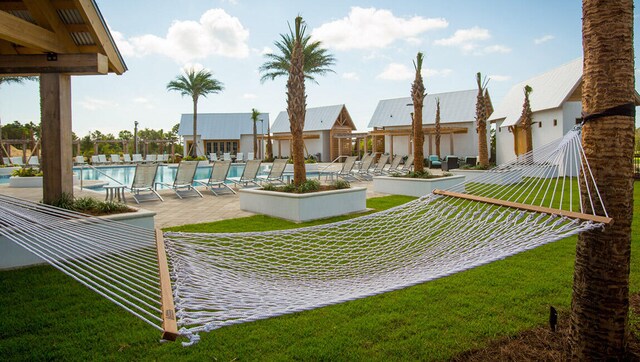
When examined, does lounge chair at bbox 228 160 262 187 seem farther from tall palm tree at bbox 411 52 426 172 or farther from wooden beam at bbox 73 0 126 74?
wooden beam at bbox 73 0 126 74

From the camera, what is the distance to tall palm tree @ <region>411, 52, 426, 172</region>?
10914 millimetres

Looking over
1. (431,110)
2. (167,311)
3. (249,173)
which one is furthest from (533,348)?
(431,110)

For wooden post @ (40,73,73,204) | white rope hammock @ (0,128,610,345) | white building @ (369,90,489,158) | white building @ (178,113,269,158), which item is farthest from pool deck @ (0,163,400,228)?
white building @ (178,113,269,158)

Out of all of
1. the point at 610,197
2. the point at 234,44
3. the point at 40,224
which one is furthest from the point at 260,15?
the point at 234,44

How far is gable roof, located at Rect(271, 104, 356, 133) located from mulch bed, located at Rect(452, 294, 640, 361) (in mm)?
27511

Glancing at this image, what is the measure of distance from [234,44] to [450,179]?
10.1 metres

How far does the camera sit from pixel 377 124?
2959 centimetres

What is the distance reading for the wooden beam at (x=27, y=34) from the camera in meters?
4.11

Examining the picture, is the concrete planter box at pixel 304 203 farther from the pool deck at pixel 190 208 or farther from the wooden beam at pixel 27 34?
the wooden beam at pixel 27 34

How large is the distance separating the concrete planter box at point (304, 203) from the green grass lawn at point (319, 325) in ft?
11.4

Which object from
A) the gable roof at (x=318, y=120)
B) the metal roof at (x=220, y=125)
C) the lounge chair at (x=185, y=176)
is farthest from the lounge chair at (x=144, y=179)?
the metal roof at (x=220, y=125)

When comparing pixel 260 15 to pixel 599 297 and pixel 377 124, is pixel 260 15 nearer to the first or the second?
pixel 599 297

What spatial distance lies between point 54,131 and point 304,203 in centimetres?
360

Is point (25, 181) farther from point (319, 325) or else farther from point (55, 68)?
point (319, 325)
